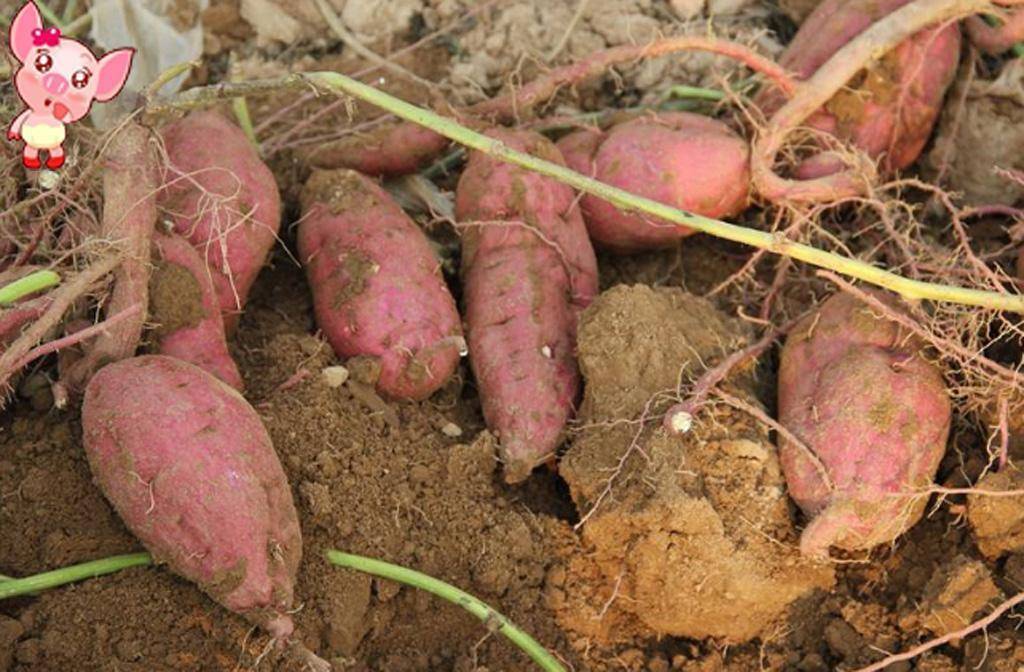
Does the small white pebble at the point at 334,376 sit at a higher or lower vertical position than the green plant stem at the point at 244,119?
lower

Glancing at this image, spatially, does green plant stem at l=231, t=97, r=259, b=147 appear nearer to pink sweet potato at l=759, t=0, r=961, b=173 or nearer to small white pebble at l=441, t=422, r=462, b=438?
small white pebble at l=441, t=422, r=462, b=438

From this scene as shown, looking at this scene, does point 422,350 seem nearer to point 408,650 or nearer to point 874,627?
point 408,650

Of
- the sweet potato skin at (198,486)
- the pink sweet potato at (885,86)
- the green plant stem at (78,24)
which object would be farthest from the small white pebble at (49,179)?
the pink sweet potato at (885,86)

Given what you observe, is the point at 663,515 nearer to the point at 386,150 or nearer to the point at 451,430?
the point at 451,430

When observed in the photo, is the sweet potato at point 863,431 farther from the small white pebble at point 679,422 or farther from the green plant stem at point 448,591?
the green plant stem at point 448,591

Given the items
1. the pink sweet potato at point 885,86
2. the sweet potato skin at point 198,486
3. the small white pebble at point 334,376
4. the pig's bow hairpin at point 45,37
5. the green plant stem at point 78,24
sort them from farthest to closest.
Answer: the green plant stem at point 78,24 → the pink sweet potato at point 885,86 → the small white pebble at point 334,376 → the sweet potato skin at point 198,486 → the pig's bow hairpin at point 45,37

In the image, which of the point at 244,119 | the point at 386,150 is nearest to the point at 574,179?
the point at 386,150
